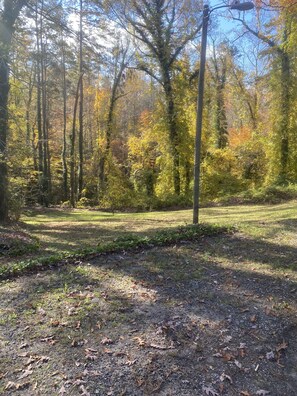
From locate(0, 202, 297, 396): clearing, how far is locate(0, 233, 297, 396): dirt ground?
A: 0.01 meters

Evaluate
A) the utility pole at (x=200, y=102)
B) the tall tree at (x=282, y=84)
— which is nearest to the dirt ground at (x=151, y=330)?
the utility pole at (x=200, y=102)

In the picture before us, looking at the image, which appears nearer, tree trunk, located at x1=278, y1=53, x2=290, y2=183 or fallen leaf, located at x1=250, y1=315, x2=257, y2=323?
fallen leaf, located at x1=250, y1=315, x2=257, y2=323

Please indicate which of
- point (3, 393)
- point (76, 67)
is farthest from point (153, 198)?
point (3, 393)

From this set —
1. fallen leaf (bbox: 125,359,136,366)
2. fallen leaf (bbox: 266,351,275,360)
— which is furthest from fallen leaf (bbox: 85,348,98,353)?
fallen leaf (bbox: 266,351,275,360)

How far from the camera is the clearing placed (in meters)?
2.70

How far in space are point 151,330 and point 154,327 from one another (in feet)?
0.20

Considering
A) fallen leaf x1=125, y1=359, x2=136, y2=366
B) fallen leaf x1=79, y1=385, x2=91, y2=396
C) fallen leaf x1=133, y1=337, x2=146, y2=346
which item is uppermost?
fallen leaf x1=133, y1=337, x2=146, y2=346

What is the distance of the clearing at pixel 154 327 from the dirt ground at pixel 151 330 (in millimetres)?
11

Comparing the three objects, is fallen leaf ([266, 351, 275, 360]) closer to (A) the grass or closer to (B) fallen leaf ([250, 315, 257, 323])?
(B) fallen leaf ([250, 315, 257, 323])

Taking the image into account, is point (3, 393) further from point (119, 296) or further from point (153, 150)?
point (153, 150)

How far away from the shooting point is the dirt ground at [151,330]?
2.69m

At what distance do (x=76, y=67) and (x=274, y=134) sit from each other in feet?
37.4

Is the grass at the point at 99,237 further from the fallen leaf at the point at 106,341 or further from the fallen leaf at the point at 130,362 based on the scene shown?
the fallen leaf at the point at 130,362

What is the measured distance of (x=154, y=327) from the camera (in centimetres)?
339
